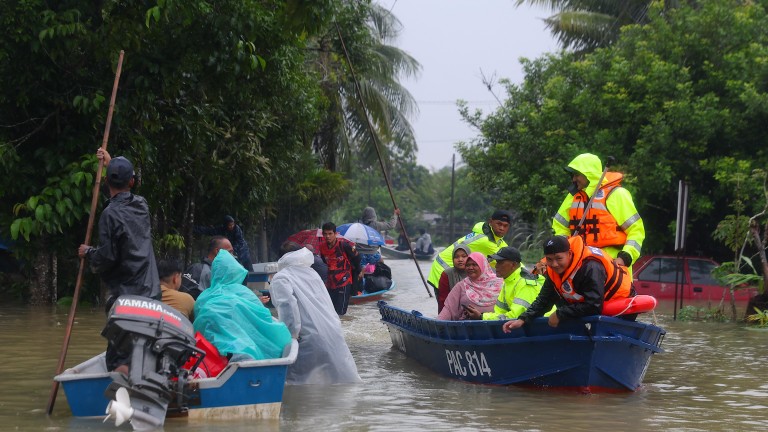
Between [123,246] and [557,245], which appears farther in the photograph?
[557,245]

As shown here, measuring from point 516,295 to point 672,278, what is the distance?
12.6 metres

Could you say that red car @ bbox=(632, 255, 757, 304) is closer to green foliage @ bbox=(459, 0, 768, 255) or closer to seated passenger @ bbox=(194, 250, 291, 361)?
green foliage @ bbox=(459, 0, 768, 255)

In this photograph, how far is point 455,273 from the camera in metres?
11.9

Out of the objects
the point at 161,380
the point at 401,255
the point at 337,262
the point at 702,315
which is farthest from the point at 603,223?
the point at 401,255

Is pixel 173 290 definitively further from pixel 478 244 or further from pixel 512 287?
pixel 478 244

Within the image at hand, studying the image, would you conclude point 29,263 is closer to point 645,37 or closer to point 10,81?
point 10,81

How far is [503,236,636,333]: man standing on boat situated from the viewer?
8.87 metres

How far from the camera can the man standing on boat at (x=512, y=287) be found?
32.4 feet

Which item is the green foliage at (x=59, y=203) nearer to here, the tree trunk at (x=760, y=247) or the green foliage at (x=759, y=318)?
the tree trunk at (x=760, y=247)

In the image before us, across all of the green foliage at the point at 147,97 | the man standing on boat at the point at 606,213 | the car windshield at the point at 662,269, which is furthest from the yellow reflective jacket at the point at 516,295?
the car windshield at the point at 662,269

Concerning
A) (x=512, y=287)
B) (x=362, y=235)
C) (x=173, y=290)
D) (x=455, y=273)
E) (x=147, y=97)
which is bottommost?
(x=173, y=290)

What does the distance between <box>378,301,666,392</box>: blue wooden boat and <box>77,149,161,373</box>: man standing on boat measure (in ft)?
10.5

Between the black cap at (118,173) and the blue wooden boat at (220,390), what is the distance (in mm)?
1309

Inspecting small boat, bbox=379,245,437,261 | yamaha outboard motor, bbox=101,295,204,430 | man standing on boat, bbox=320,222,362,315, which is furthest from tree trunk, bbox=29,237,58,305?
small boat, bbox=379,245,437,261
